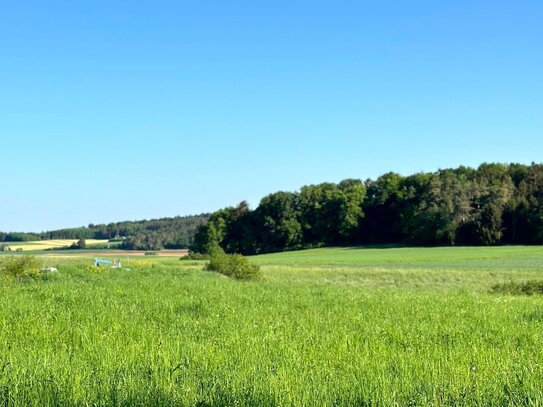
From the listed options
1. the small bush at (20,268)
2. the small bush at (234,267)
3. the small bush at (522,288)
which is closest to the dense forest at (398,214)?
the small bush at (234,267)

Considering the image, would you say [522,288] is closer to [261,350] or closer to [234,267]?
[234,267]

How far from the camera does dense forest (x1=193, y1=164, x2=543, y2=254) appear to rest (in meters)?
82.2

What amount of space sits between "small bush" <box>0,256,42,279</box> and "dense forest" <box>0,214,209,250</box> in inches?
2814

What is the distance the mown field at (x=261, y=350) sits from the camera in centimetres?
512

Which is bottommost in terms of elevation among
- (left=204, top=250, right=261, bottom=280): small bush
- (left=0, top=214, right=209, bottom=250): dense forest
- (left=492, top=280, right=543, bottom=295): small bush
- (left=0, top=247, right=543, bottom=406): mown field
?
(left=492, top=280, right=543, bottom=295): small bush

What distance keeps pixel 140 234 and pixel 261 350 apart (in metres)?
112

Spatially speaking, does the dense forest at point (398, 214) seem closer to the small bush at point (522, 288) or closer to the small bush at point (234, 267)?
the small bush at point (234, 267)

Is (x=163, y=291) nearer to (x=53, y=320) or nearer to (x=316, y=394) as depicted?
(x=53, y=320)

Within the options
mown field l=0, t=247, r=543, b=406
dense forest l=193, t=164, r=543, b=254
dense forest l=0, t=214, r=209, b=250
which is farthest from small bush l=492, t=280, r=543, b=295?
dense forest l=0, t=214, r=209, b=250

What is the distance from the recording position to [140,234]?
381ft

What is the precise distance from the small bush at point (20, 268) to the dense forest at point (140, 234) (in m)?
71.5

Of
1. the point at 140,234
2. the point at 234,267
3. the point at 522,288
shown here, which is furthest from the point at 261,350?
the point at 140,234

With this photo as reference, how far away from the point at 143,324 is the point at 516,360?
6.36m

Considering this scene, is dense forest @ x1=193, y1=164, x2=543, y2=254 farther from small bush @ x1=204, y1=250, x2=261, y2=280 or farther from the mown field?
the mown field
